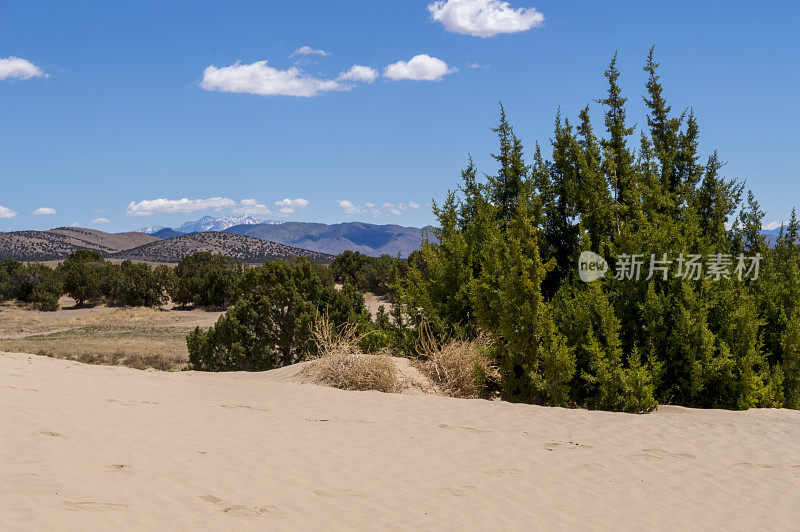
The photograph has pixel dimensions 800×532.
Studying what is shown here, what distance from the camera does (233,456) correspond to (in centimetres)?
587

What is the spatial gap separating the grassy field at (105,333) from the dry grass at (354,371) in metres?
10.1

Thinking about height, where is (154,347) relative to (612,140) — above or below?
below

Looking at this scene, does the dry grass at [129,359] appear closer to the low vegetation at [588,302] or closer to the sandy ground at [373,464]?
the low vegetation at [588,302]

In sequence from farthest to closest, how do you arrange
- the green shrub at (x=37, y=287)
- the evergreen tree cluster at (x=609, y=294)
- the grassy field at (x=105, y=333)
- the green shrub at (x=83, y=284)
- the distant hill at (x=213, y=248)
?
the distant hill at (x=213, y=248) → the green shrub at (x=83, y=284) → the green shrub at (x=37, y=287) → the grassy field at (x=105, y=333) → the evergreen tree cluster at (x=609, y=294)

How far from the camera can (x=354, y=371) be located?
10.5 m

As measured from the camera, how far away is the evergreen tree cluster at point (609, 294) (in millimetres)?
9445

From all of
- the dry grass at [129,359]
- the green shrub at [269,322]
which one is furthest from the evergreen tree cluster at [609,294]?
the dry grass at [129,359]

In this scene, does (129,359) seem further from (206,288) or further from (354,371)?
(206,288)

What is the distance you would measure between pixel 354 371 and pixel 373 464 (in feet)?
15.1

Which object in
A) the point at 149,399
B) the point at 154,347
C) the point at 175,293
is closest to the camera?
the point at 149,399

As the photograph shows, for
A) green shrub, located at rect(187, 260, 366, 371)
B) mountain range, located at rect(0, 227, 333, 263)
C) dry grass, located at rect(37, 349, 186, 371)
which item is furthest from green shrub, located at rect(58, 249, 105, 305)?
mountain range, located at rect(0, 227, 333, 263)

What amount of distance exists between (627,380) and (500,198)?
6.32 metres

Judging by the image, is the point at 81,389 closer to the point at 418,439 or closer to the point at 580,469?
the point at 418,439

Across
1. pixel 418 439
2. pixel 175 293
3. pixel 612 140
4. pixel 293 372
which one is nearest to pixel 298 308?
pixel 293 372
